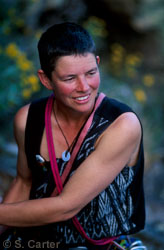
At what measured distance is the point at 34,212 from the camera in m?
1.77

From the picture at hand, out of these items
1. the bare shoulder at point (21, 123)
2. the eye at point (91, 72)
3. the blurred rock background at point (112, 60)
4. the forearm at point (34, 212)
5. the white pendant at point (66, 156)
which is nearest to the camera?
the forearm at point (34, 212)

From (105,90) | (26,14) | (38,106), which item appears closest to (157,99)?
(105,90)

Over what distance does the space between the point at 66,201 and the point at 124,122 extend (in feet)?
1.51

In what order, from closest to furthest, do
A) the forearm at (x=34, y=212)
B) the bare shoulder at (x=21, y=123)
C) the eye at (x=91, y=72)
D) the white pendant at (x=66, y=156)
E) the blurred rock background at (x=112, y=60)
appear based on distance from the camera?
the forearm at (x=34, y=212) → the eye at (x=91, y=72) → the white pendant at (x=66, y=156) → the bare shoulder at (x=21, y=123) → the blurred rock background at (x=112, y=60)

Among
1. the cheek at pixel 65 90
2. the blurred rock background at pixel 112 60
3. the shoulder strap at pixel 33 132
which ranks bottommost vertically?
the blurred rock background at pixel 112 60

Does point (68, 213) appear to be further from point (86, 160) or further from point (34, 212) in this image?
point (86, 160)

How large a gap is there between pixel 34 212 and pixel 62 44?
2.62ft

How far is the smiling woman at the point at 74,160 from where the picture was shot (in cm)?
180

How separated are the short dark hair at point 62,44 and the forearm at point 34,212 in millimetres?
645

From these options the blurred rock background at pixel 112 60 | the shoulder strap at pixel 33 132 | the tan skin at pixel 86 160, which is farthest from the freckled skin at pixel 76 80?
the blurred rock background at pixel 112 60

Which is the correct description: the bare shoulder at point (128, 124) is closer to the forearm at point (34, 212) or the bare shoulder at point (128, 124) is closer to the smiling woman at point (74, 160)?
the smiling woman at point (74, 160)

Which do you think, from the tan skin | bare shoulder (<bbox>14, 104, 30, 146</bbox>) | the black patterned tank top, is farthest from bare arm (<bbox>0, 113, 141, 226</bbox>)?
bare shoulder (<bbox>14, 104, 30, 146</bbox>)

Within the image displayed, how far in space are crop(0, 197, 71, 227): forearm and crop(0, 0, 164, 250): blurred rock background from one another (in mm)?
1953

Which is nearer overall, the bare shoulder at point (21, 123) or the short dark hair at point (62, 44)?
the short dark hair at point (62, 44)
